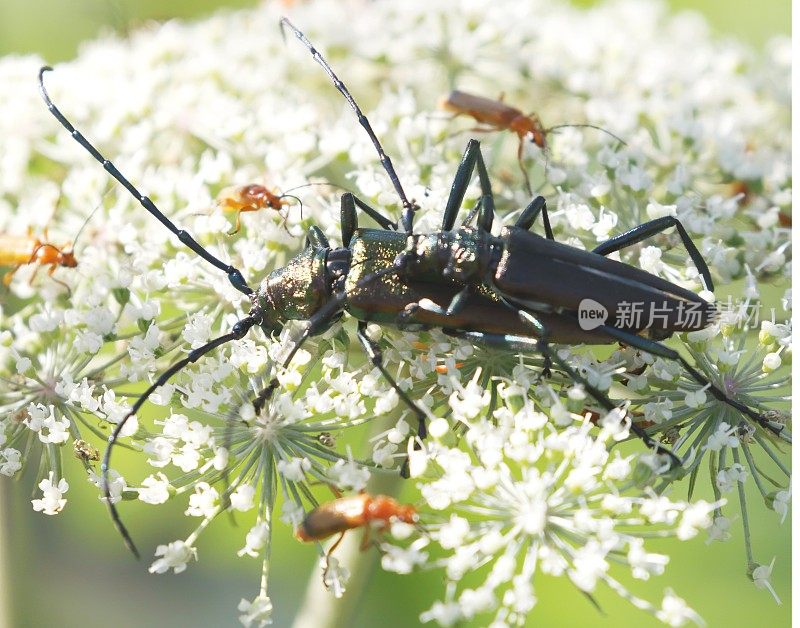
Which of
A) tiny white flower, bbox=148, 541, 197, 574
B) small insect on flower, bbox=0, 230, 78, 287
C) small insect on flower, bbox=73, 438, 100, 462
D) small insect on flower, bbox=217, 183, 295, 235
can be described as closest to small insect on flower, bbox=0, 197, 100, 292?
small insect on flower, bbox=0, 230, 78, 287

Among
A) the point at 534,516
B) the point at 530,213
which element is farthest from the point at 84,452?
the point at 530,213

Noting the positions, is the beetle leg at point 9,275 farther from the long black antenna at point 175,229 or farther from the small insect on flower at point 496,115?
the small insect on flower at point 496,115

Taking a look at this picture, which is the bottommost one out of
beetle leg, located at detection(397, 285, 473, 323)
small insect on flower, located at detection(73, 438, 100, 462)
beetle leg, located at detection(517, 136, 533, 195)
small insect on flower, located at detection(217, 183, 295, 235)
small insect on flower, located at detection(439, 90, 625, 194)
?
small insect on flower, located at detection(73, 438, 100, 462)

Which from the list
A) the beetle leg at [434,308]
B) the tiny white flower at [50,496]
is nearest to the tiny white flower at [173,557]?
the tiny white flower at [50,496]

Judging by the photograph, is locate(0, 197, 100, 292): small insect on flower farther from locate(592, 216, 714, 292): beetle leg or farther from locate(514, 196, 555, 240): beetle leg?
locate(592, 216, 714, 292): beetle leg

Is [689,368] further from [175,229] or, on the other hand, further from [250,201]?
[175,229]

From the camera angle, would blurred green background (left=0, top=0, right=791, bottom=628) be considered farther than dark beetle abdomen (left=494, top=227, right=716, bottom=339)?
Yes

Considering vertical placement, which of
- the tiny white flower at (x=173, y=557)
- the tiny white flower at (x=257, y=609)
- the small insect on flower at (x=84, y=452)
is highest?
the small insect on flower at (x=84, y=452)

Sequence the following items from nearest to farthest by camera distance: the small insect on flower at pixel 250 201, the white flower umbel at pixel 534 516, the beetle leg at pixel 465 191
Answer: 1. the white flower umbel at pixel 534 516
2. the beetle leg at pixel 465 191
3. the small insect on flower at pixel 250 201
